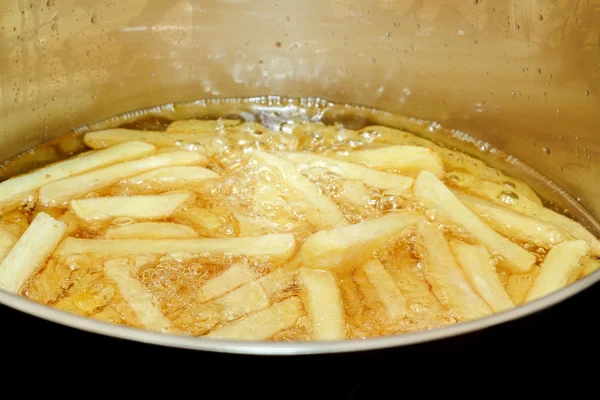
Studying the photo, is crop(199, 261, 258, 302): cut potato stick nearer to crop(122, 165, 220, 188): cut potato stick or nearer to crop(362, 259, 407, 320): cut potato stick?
crop(362, 259, 407, 320): cut potato stick

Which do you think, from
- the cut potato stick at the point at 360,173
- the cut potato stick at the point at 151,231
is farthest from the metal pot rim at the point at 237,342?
the cut potato stick at the point at 360,173

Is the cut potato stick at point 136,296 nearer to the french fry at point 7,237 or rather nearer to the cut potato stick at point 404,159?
the french fry at point 7,237

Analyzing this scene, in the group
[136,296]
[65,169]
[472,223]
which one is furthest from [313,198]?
[65,169]

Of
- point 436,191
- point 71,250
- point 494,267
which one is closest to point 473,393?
point 494,267

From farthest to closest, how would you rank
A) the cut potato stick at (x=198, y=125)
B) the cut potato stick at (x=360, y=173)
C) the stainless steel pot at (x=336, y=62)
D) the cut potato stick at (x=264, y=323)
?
the cut potato stick at (x=198, y=125)
the stainless steel pot at (x=336, y=62)
the cut potato stick at (x=360, y=173)
the cut potato stick at (x=264, y=323)

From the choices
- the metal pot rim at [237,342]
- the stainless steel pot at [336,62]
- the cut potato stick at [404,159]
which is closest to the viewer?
the metal pot rim at [237,342]

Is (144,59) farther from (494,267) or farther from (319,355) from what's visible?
(319,355)
